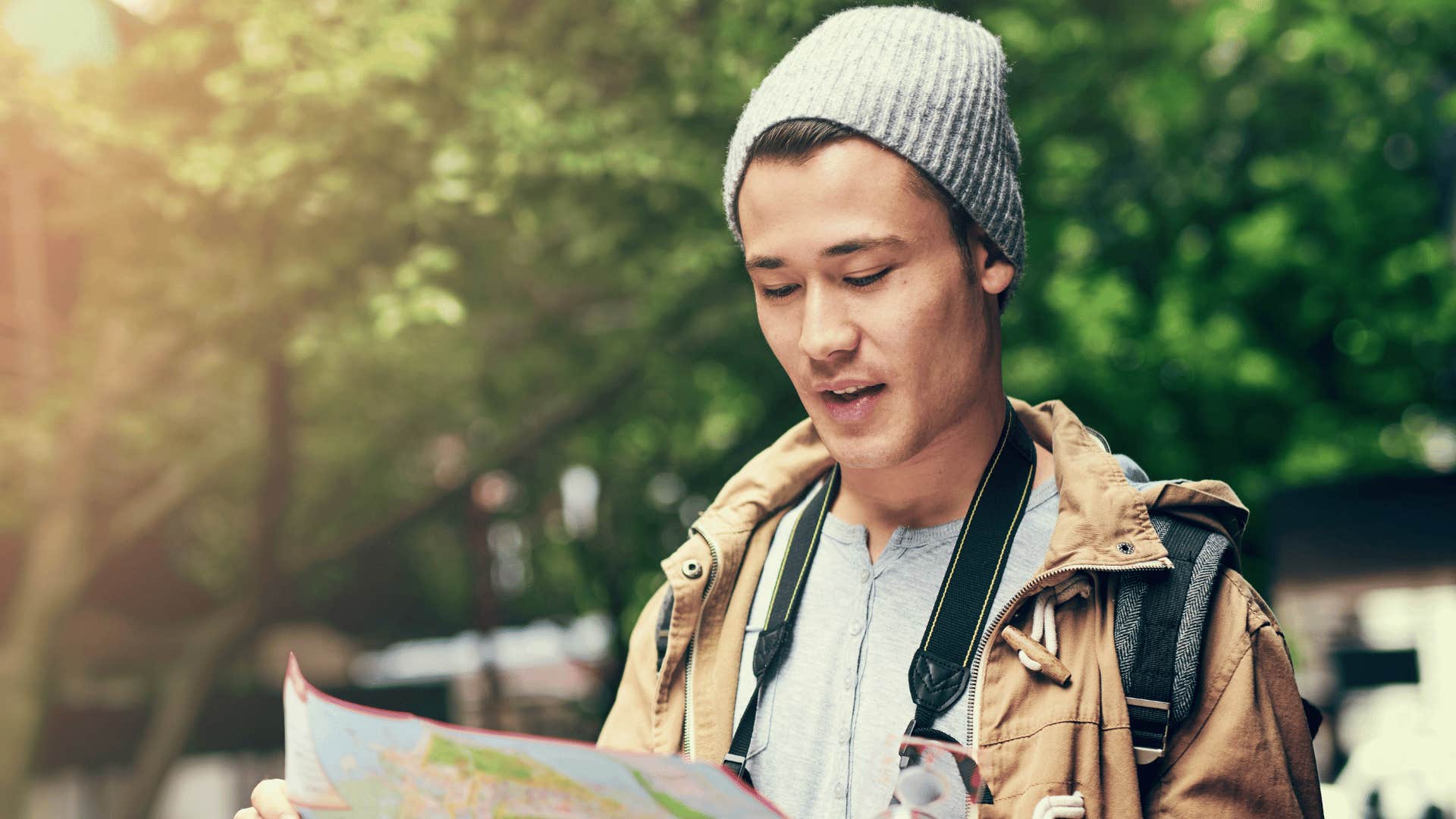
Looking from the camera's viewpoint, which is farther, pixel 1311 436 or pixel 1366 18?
pixel 1311 436

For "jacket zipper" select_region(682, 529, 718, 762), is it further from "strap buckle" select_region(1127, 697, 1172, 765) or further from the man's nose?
"strap buckle" select_region(1127, 697, 1172, 765)

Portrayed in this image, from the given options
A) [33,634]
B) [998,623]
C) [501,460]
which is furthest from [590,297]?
[998,623]

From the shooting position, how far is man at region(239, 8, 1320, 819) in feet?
4.88

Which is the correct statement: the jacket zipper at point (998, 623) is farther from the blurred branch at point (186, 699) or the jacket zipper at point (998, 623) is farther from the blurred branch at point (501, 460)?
the blurred branch at point (186, 699)

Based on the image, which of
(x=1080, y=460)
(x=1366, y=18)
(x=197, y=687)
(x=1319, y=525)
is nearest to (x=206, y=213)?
(x=197, y=687)

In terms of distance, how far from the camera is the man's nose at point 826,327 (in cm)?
167

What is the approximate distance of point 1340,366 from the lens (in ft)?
31.7

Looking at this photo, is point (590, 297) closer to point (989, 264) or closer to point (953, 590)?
point (989, 264)

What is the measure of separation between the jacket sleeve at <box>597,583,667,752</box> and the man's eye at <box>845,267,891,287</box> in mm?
606

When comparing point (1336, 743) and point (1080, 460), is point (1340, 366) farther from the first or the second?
point (1080, 460)

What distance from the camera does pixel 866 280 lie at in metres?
1.68

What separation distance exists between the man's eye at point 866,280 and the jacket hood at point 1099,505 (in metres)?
0.35

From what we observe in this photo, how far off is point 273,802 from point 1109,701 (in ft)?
3.42

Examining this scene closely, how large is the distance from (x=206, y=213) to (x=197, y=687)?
11.2 feet
